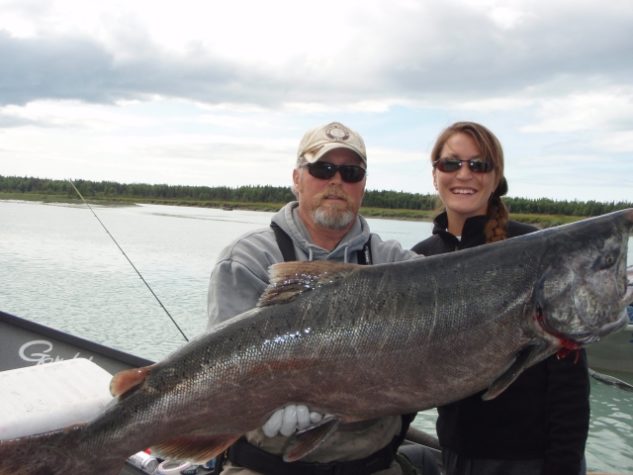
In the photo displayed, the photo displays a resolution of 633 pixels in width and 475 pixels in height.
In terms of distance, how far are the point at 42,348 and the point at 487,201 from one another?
16.6 ft

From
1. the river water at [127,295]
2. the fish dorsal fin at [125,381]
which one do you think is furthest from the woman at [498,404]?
the river water at [127,295]

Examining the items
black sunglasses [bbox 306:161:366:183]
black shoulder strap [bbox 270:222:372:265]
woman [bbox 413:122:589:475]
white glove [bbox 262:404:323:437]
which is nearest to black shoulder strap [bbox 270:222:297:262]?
black shoulder strap [bbox 270:222:372:265]

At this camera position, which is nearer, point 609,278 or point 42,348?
point 609,278

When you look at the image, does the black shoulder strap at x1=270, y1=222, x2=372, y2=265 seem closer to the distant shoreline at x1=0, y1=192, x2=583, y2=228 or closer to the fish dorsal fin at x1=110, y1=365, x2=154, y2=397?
the fish dorsal fin at x1=110, y1=365, x2=154, y2=397

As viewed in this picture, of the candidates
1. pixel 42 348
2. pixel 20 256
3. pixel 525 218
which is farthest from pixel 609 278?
pixel 525 218

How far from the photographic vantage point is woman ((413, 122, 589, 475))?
3.67 metres

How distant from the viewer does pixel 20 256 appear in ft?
104

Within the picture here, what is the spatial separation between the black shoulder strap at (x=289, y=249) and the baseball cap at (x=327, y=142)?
0.50m

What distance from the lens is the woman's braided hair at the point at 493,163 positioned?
413 centimetres

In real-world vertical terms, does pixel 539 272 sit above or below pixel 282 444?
above

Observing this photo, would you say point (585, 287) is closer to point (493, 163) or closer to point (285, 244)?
point (493, 163)

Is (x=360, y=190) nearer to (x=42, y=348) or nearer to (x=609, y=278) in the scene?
(x=609, y=278)

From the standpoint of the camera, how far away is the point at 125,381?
307cm

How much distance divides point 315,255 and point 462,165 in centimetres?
125
